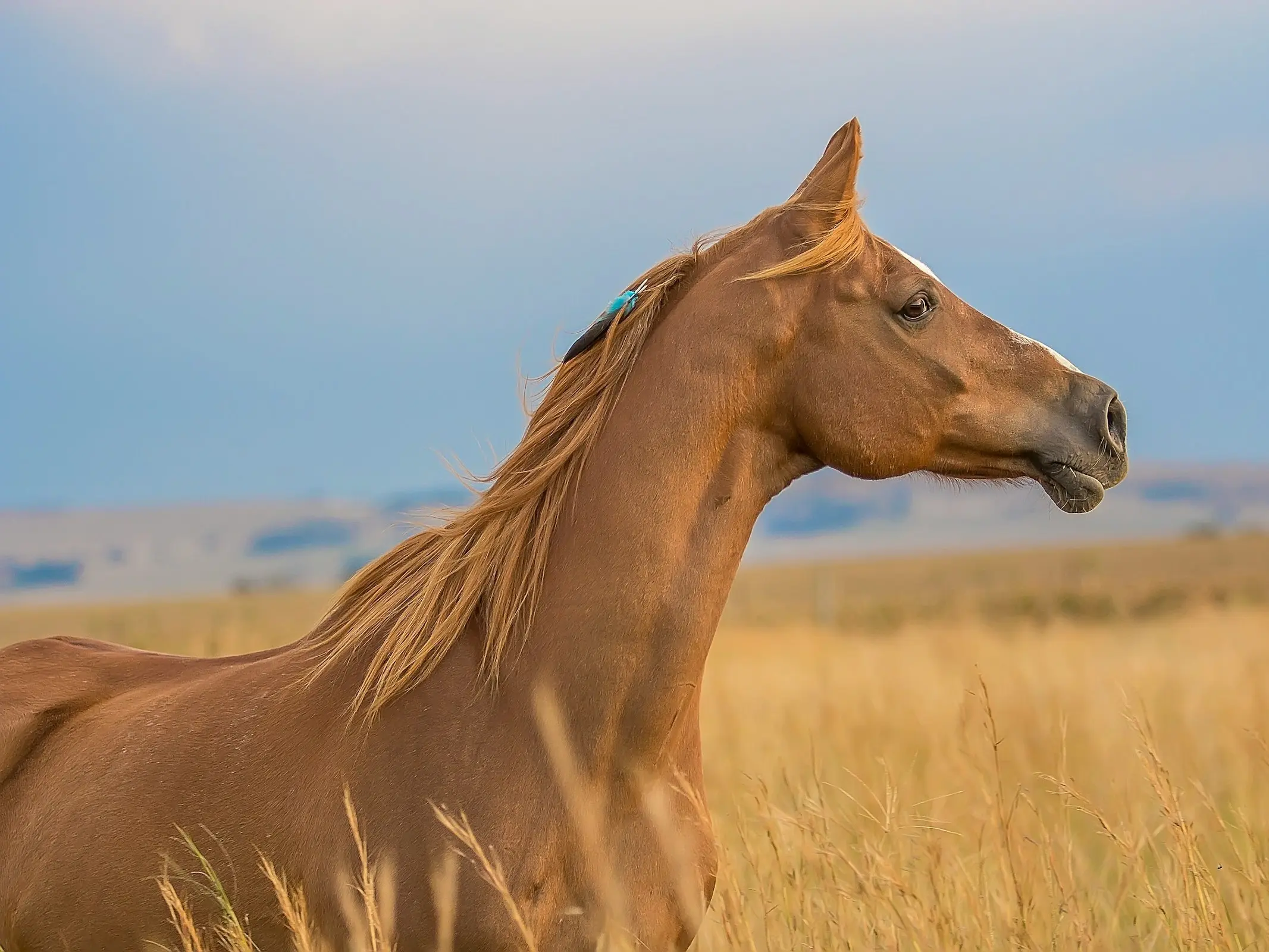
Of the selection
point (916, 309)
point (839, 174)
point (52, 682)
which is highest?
point (839, 174)

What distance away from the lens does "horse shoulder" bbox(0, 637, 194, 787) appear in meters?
4.09

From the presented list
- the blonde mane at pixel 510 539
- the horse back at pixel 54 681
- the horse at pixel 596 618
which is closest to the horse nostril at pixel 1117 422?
the horse at pixel 596 618

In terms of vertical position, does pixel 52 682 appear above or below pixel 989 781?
above

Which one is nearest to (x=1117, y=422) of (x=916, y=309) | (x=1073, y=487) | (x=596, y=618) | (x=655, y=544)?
(x=1073, y=487)

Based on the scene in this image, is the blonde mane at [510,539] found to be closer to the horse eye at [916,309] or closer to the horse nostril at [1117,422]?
the horse eye at [916,309]

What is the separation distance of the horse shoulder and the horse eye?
268 cm

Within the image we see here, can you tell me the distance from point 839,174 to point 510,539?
1.32 meters

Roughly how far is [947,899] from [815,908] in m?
0.67

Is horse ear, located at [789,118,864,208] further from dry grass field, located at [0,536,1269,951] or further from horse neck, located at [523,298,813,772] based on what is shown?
dry grass field, located at [0,536,1269,951]

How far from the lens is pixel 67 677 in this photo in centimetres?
437

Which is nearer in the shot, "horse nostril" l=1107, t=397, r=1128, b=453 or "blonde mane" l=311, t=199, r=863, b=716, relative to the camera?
"blonde mane" l=311, t=199, r=863, b=716

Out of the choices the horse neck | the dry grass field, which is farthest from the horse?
the dry grass field

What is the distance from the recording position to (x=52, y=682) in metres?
4.32

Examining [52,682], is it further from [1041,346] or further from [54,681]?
[1041,346]
